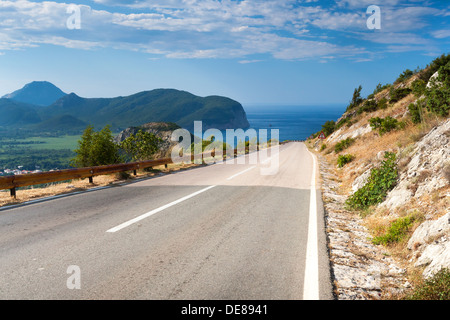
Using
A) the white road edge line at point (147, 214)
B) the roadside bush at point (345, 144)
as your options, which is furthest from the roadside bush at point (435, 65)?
the white road edge line at point (147, 214)

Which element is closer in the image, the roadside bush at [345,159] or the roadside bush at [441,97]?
the roadside bush at [441,97]

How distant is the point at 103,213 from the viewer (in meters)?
7.21

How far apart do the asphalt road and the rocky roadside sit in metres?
0.23

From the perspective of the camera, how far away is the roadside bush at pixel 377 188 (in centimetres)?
758

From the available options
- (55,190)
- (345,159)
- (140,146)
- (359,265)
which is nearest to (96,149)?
(140,146)

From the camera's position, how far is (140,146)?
21016 millimetres

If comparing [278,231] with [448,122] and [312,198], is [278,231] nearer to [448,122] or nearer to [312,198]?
[312,198]

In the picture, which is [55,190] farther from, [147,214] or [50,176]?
[147,214]

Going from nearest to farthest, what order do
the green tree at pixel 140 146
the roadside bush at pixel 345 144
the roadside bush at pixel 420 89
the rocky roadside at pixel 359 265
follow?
the rocky roadside at pixel 359 265
the roadside bush at pixel 420 89
the green tree at pixel 140 146
the roadside bush at pixel 345 144

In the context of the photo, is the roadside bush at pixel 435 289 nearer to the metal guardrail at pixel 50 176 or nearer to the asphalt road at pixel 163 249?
the asphalt road at pixel 163 249

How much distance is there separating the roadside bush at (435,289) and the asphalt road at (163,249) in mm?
1012
